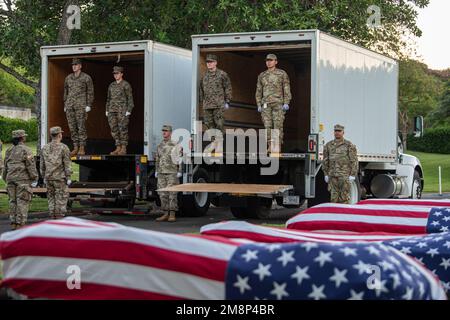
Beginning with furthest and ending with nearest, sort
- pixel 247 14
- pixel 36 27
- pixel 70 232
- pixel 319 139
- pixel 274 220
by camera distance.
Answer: pixel 36 27, pixel 247 14, pixel 274 220, pixel 319 139, pixel 70 232

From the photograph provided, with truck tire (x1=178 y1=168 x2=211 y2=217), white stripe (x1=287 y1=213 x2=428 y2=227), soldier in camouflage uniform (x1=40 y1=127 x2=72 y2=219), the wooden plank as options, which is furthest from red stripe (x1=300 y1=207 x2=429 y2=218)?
truck tire (x1=178 y1=168 x2=211 y2=217)

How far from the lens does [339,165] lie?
18297mm

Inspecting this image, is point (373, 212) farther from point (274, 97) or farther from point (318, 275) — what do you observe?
point (274, 97)

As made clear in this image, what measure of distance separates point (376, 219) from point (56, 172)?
297 inches

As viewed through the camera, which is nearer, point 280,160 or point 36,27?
point 280,160

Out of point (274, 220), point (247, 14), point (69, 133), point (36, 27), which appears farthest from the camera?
→ point (36, 27)

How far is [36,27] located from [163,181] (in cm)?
876

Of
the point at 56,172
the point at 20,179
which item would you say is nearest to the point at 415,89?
the point at 56,172

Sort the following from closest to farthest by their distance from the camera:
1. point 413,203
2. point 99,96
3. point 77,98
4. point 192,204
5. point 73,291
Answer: point 73,291 → point 413,203 → point 192,204 → point 77,98 → point 99,96

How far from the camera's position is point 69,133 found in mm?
21438

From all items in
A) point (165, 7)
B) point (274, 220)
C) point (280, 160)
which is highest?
point (165, 7)

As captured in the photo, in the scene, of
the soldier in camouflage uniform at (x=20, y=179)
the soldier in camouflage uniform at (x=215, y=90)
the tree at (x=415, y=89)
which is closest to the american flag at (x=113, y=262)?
the soldier in camouflage uniform at (x=20, y=179)
